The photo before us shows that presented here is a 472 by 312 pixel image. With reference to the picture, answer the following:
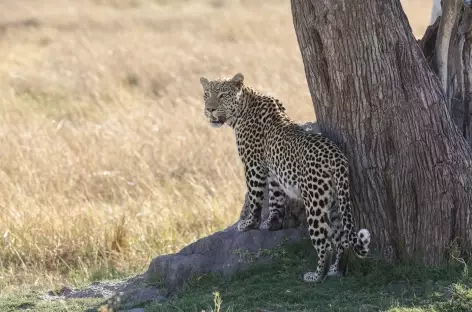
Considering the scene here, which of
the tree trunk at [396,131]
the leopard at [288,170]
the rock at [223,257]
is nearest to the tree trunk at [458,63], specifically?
the tree trunk at [396,131]

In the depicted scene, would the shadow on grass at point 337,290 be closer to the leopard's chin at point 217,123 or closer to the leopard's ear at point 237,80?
the leopard's chin at point 217,123

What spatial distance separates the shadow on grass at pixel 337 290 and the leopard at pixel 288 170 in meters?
0.16

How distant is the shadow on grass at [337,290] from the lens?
17.7ft

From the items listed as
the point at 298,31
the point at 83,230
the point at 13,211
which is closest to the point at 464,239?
the point at 298,31

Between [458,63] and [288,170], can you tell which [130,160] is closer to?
[288,170]

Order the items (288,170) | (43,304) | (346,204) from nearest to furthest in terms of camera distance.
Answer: (346,204), (288,170), (43,304)

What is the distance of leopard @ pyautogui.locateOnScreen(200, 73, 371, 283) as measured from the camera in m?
5.68

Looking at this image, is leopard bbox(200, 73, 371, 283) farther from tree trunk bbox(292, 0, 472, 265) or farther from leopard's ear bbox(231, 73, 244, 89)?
tree trunk bbox(292, 0, 472, 265)

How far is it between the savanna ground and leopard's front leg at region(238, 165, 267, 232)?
0.38m

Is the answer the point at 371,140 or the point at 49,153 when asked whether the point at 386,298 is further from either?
the point at 49,153

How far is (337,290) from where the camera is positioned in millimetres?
5691

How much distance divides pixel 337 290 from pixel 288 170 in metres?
0.80

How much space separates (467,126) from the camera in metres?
6.41

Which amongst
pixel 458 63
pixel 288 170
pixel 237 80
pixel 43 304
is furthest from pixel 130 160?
pixel 458 63
